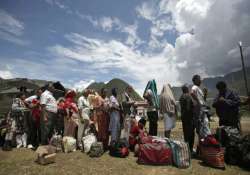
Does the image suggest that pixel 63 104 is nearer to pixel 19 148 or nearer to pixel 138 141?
pixel 19 148

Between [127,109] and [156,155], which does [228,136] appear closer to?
[156,155]

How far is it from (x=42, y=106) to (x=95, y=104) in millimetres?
1979

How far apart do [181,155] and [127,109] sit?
2.86 metres

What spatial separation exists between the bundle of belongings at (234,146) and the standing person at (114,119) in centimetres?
345

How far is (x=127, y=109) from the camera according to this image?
7.82 m

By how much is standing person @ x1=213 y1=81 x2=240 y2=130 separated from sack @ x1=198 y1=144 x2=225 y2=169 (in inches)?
44.1

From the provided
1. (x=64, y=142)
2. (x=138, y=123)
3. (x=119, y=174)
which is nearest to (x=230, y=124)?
(x=138, y=123)

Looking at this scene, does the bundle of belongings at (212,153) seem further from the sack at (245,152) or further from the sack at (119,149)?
the sack at (119,149)

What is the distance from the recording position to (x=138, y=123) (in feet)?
24.6

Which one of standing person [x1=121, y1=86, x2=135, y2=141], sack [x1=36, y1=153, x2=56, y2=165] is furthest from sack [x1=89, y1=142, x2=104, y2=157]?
sack [x1=36, y1=153, x2=56, y2=165]

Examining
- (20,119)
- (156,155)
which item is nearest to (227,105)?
(156,155)

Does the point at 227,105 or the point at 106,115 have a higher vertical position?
the point at 227,105

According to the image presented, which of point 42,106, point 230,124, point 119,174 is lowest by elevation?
point 119,174

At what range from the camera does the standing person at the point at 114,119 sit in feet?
24.2
